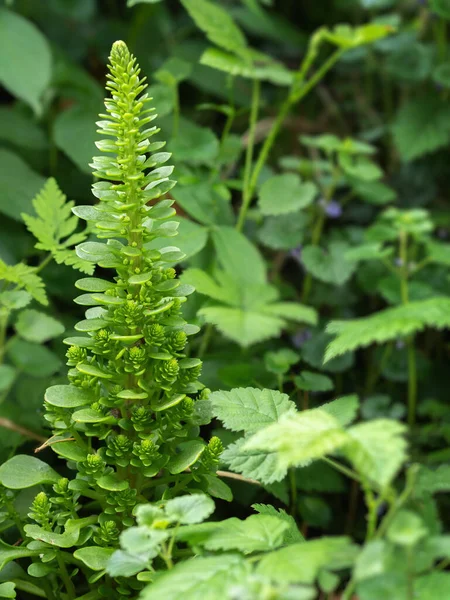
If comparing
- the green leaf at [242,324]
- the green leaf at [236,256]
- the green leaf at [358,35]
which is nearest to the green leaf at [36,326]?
the green leaf at [242,324]

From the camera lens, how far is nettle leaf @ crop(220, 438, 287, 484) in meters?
0.67

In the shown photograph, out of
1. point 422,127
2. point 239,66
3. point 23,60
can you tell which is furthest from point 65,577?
point 422,127

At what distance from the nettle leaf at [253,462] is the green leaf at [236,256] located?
52 cm

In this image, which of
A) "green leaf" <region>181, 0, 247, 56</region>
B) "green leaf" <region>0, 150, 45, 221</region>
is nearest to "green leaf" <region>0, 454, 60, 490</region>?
"green leaf" <region>0, 150, 45, 221</region>

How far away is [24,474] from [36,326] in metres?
0.34

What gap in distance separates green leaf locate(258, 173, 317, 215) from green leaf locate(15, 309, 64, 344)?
478 mm

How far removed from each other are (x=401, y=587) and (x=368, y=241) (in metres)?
1.14

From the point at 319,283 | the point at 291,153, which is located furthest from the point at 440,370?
the point at 291,153

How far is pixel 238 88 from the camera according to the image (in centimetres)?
186

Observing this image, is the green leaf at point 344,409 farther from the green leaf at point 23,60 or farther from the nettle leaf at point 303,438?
the green leaf at point 23,60

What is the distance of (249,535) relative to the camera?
57 cm

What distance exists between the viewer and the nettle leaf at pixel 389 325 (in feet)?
2.85

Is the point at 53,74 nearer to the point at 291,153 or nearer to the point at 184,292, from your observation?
the point at 291,153

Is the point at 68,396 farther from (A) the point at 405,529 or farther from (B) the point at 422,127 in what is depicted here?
(B) the point at 422,127
